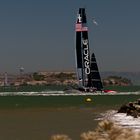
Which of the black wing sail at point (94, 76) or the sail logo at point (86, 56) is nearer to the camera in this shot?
the sail logo at point (86, 56)

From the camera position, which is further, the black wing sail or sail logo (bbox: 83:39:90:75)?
the black wing sail

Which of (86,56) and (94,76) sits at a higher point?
(86,56)

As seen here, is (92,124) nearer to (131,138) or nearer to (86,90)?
(131,138)

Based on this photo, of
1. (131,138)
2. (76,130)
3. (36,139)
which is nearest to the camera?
(131,138)

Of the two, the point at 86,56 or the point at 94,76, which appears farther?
the point at 94,76

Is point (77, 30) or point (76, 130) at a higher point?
point (77, 30)

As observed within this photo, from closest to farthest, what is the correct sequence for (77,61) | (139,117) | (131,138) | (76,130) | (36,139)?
(131,138)
(36,139)
(76,130)
(139,117)
(77,61)

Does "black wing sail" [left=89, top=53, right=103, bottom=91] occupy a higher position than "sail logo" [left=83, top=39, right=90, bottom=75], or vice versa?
"sail logo" [left=83, top=39, right=90, bottom=75]

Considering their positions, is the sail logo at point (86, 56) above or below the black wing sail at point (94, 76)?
above

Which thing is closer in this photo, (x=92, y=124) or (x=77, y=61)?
(x=92, y=124)

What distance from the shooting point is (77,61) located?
405ft

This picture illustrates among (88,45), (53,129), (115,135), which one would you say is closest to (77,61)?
(88,45)

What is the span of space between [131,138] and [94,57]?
116 meters

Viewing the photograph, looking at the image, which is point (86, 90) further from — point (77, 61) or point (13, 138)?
point (13, 138)
